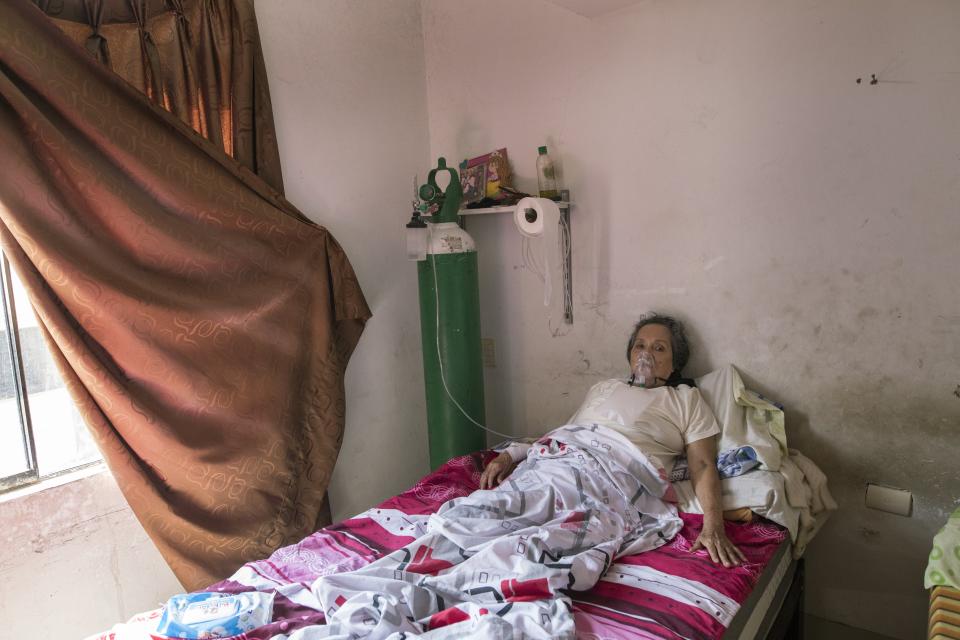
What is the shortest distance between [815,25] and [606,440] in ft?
4.68

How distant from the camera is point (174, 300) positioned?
1.76 meters

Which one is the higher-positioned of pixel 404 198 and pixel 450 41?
pixel 450 41

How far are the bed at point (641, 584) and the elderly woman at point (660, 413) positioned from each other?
0.51 feet

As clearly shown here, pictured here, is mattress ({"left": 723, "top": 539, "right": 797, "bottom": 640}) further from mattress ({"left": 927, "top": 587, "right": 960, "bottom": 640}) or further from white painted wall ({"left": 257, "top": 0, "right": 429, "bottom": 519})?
white painted wall ({"left": 257, "top": 0, "right": 429, "bottom": 519})

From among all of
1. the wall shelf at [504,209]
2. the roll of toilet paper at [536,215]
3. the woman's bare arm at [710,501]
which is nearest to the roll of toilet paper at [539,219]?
the roll of toilet paper at [536,215]

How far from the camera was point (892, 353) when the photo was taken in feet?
5.95

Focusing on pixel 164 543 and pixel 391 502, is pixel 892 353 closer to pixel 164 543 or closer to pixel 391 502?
pixel 391 502

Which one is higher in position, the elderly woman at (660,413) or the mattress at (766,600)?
the elderly woman at (660,413)

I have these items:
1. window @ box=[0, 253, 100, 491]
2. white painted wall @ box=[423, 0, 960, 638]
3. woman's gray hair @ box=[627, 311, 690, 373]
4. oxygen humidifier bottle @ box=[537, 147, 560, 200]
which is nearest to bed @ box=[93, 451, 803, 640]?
white painted wall @ box=[423, 0, 960, 638]

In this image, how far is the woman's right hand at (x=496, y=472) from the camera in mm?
1947

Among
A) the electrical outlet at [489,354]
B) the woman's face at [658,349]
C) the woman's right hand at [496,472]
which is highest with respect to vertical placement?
the woman's face at [658,349]

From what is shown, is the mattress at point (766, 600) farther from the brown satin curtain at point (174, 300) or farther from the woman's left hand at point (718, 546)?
the brown satin curtain at point (174, 300)

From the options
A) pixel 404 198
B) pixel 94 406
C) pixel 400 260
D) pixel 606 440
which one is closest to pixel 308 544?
pixel 94 406

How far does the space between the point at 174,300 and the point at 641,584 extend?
58.9 inches
